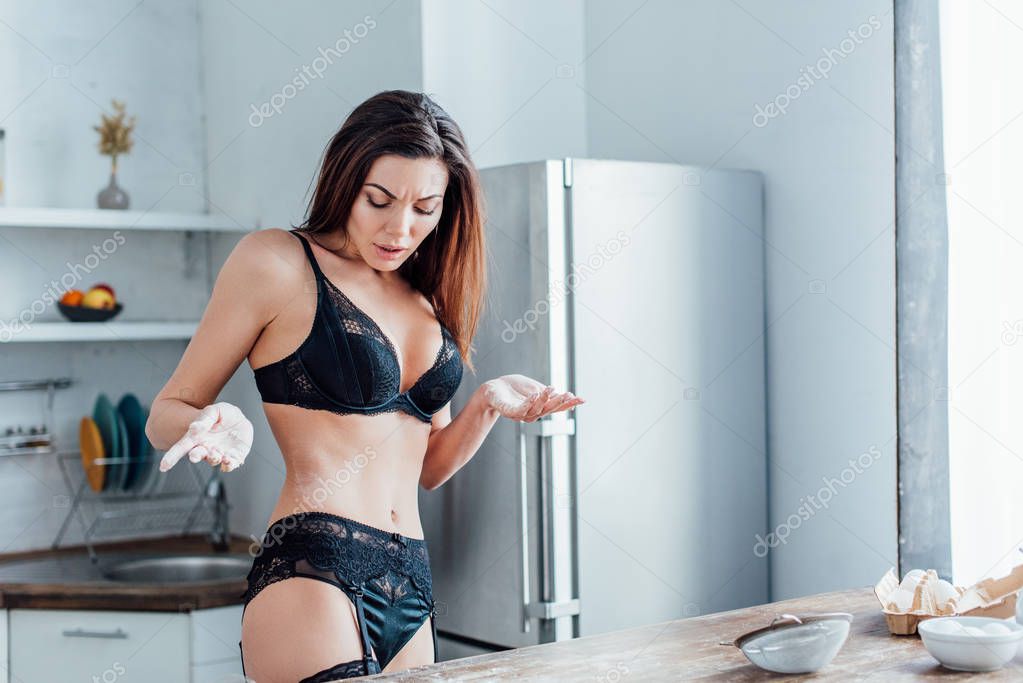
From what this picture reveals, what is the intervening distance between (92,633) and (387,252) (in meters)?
1.38

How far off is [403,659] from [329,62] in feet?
5.34

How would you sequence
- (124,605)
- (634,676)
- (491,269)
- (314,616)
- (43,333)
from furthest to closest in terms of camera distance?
1. (43,333)
2. (124,605)
3. (491,269)
4. (314,616)
5. (634,676)

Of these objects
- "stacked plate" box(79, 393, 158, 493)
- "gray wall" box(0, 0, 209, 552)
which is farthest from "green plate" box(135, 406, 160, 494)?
"gray wall" box(0, 0, 209, 552)

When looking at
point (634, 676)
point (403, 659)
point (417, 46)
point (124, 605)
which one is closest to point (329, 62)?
point (417, 46)

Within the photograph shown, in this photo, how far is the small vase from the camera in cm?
305

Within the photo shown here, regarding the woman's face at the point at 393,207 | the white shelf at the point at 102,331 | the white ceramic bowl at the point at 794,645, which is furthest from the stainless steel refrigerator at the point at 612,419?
the white shelf at the point at 102,331

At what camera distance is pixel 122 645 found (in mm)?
2430

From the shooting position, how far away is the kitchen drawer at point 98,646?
242 cm

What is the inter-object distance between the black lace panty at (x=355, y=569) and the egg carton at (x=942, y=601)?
66 centimetres

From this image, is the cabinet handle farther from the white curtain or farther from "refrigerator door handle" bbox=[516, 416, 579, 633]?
the white curtain

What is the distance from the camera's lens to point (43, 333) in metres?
2.86

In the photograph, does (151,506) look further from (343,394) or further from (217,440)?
(217,440)

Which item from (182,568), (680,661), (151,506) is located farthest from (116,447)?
(680,661)

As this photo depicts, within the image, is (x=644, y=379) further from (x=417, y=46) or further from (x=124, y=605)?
(x=124, y=605)
